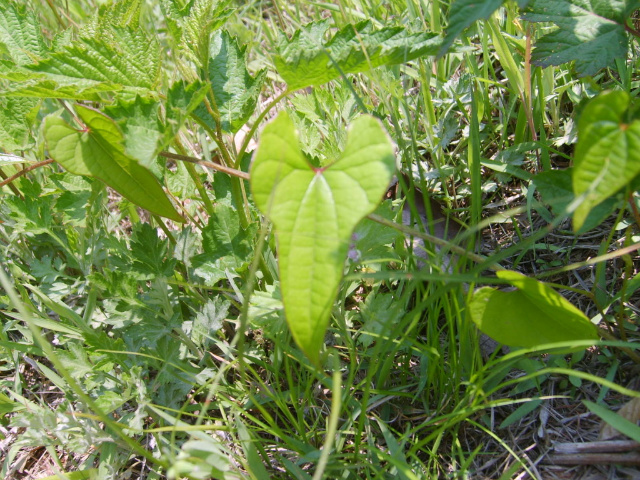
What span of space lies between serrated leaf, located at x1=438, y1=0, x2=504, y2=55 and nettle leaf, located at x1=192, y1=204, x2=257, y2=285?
2.33ft

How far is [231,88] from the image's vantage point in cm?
144

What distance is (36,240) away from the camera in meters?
1.96

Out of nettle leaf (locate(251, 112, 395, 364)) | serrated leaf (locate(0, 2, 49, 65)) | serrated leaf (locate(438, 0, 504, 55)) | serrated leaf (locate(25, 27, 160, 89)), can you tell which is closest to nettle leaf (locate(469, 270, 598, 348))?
nettle leaf (locate(251, 112, 395, 364))

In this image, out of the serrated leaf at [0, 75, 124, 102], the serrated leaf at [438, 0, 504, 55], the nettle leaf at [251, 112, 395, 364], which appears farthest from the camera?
the serrated leaf at [0, 75, 124, 102]

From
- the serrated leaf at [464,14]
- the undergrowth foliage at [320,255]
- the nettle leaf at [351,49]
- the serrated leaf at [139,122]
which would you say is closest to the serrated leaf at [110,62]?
the undergrowth foliage at [320,255]

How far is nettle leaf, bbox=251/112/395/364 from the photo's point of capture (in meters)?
0.90

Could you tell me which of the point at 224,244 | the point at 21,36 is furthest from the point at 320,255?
the point at 21,36

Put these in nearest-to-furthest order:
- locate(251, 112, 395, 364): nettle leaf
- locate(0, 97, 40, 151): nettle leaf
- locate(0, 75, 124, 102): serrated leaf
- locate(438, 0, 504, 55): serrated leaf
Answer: locate(251, 112, 395, 364): nettle leaf → locate(438, 0, 504, 55): serrated leaf → locate(0, 75, 124, 102): serrated leaf → locate(0, 97, 40, 151): nettle leaf

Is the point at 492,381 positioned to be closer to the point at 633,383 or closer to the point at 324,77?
the point at 633,383

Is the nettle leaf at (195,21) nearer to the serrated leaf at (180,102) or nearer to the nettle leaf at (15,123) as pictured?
the serrated leaf at (180,102)

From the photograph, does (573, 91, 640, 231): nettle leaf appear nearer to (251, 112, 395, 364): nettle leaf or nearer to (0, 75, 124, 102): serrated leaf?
(251, 112, 395, 364): nettle leaf

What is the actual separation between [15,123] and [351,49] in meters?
1.10

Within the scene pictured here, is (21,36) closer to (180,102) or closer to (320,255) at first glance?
(180,102)

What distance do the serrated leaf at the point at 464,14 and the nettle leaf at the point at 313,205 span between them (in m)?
0.29
